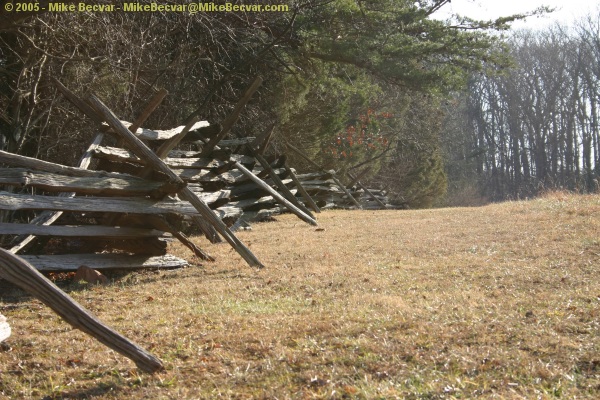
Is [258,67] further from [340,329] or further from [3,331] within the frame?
[3,331]

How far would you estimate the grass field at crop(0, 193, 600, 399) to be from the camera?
324 centimetres

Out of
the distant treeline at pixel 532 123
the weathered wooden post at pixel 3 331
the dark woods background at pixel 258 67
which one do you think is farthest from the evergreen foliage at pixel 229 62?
the distant treeline at pixel 532 123

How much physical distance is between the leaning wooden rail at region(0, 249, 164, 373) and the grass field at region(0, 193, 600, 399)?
28cm

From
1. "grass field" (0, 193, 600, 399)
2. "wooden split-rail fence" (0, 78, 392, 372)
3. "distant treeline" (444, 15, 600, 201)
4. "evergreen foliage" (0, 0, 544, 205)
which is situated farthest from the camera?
"distant treeline" (444, 15, 600, 201)

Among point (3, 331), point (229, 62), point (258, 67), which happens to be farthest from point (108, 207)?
point (258, 67)

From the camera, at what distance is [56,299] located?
3.16 m

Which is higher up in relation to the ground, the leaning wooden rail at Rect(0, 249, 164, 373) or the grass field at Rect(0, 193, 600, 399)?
the leaning wooden rail at Rect(0, 249, 164, 373)

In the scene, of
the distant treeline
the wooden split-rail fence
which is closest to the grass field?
the wooden split-rail fence

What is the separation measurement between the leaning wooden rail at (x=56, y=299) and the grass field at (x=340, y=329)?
28 centimetres

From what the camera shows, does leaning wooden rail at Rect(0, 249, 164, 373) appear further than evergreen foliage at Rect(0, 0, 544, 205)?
No

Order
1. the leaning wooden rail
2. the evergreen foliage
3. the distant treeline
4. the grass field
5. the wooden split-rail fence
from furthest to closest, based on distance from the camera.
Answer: the distant treeline, the evergreen foliage, the wooden split-rail fence, the grass field, the leaning wooden rail

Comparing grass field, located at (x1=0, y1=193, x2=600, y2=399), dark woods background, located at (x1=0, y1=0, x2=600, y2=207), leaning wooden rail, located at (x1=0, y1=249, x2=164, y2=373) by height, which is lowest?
grass field, located at (x1=0, y1=193, x2=600, y2=399)

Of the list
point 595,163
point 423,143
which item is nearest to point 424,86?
point 423,143

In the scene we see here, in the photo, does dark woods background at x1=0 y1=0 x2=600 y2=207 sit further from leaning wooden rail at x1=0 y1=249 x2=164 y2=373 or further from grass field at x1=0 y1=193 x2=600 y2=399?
leaning wooden rail at x1=0 y1=249 x2=164 y2=373
